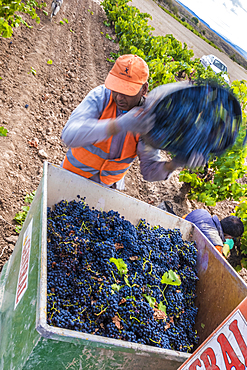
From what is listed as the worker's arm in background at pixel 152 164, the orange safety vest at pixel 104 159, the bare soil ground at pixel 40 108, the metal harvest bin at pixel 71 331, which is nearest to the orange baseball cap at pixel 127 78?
the orange safety vest at pixel 104 159

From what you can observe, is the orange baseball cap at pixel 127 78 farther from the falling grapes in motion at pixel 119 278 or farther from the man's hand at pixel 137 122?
the falling grapes in motion at pixel 119 278

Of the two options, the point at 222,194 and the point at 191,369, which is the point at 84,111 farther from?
the point at 222,194

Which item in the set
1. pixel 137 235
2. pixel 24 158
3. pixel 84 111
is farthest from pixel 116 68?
pixel 24 158

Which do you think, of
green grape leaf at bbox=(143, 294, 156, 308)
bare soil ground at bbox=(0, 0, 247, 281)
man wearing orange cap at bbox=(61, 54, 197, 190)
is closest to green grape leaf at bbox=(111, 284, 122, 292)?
green grape leaf at bbox=(143, 294, 156, 308)

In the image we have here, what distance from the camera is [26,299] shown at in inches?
51.4

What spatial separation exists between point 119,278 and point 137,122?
3.23 feet

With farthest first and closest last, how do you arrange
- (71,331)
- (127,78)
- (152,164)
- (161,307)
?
(152,164)
(161,307)
(127,78)
(71,331)

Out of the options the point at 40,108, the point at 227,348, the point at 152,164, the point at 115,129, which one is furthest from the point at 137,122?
the point at 40,108

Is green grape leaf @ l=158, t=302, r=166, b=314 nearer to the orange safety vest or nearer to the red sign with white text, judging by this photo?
the red sign with white text

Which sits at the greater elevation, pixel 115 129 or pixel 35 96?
pixel 115 129

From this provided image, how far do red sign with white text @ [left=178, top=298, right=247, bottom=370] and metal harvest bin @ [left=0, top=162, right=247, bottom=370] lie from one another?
338 mm

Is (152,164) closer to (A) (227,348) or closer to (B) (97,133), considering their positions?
(B) (97,133)

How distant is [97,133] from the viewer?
153 centimetres

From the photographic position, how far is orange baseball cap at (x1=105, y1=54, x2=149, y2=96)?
159 cm
